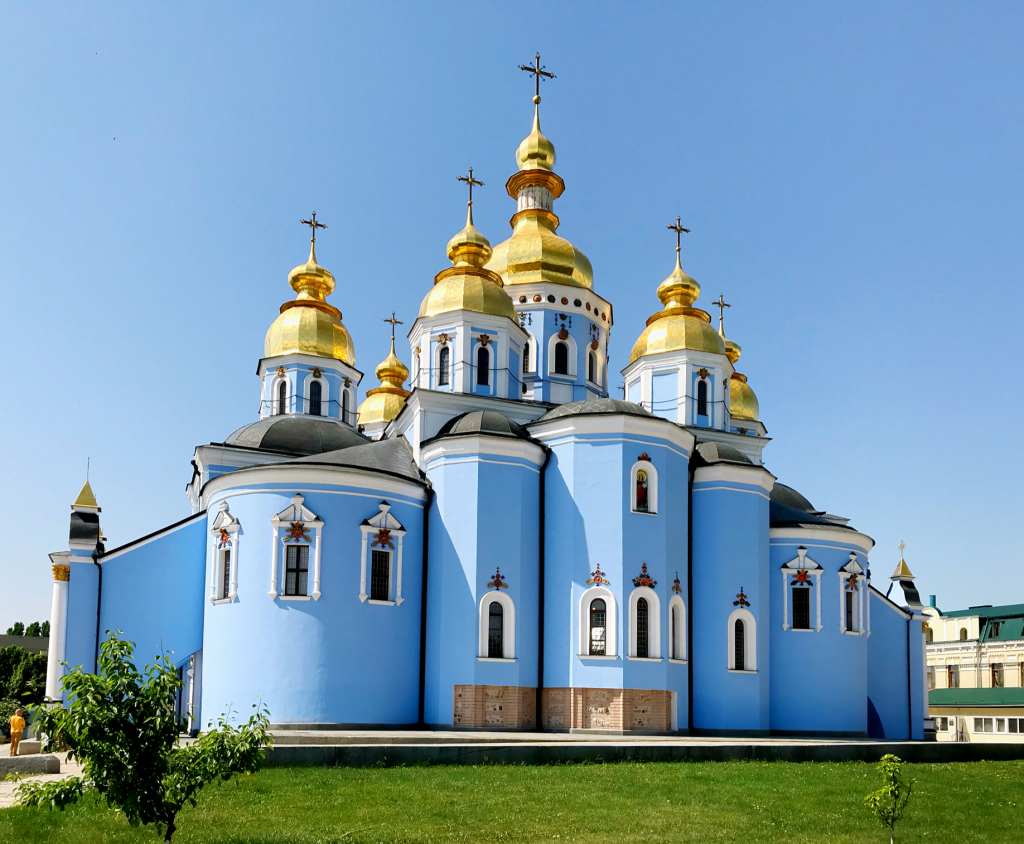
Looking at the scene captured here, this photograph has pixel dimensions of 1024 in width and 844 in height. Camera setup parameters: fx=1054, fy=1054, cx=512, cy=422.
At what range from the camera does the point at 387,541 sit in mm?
22375

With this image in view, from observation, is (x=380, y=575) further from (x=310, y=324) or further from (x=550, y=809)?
(x=310, y=324)

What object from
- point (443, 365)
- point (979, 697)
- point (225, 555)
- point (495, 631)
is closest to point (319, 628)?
point (225, 555)

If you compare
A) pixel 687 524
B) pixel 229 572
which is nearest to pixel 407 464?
pixel 229 572

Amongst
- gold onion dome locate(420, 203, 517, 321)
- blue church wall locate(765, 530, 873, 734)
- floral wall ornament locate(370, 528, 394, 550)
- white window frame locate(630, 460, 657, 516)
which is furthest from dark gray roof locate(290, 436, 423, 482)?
blue church wall locate(765, 530, 873, 734)

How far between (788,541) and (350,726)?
1106cm

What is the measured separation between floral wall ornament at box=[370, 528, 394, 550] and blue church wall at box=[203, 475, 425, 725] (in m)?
0.36

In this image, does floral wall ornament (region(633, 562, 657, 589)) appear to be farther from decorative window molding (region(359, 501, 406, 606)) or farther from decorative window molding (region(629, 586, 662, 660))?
decorative window molding (region(359, 501, 406, 606))

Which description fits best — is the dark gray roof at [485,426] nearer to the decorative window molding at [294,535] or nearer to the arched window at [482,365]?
the arched window at [482,365]

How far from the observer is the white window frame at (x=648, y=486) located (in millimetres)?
22453

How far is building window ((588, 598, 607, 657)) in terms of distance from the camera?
71.8 ft

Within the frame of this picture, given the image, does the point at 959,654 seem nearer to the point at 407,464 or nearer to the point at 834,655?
the point at 834,655

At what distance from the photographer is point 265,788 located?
1291 cm

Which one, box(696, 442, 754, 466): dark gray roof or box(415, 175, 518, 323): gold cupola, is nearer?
box(696, 442, 754, 466): dark gray roof

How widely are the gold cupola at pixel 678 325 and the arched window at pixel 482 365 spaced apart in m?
6.19
